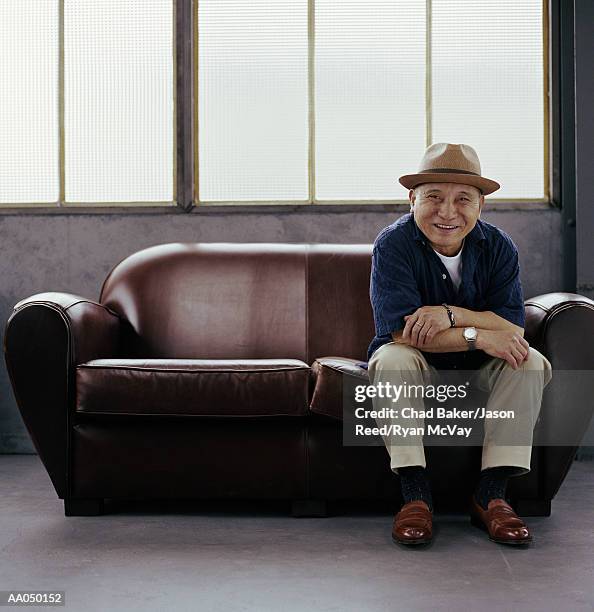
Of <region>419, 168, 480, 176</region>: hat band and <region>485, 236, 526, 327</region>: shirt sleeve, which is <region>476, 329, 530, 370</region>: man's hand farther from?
<region>419, 168, 480, 176</region>: hat band

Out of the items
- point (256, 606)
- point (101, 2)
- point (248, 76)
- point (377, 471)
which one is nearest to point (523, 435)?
point (377, 471)

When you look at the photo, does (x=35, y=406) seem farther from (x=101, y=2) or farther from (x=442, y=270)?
(x=101, y=2)

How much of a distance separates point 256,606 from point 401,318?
0.93 metres

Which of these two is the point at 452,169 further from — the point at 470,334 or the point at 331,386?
the point at 331,386

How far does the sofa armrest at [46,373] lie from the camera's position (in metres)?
2.25

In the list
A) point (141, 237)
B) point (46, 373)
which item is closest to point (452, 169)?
point (46, 373)

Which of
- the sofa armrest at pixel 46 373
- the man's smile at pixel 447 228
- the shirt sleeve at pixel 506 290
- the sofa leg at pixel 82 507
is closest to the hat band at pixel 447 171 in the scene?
the man's smile at pixel 447 228

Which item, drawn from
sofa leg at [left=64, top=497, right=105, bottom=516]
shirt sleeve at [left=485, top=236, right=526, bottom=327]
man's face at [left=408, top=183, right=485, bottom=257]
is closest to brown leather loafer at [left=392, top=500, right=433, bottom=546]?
shirt sleeve at [left=485, top=236, right=526, bottom=327]

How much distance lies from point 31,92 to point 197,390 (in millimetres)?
2147

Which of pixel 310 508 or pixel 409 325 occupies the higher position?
pixel 409 325

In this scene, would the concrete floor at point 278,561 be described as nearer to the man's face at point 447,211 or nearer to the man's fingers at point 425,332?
the man's fingers at point 425,332

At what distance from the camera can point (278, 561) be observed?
71.9 inches

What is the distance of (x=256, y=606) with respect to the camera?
1.52 meters

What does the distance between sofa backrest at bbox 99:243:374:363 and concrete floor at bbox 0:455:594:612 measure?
28.2 inches
